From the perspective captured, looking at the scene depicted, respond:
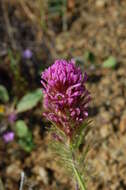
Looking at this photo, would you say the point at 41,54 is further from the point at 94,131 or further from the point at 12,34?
the point at 94,131

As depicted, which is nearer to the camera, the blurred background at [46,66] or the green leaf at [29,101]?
the blurred background at [46,66]

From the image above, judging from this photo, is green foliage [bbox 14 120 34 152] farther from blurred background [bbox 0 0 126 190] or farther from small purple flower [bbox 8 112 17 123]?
small purple flower [bbox 8 112 17 123]

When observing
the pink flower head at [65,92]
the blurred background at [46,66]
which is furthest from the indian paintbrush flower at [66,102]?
the blurred background at [46,66]

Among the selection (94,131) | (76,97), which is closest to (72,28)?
(94,131)

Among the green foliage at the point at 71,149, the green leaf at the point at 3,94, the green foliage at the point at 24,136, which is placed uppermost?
the green leaf at the point at 3,94

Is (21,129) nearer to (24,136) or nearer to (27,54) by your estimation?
(24,136)

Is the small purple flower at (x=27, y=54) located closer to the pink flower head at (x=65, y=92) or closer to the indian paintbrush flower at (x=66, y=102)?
the indian paintbrush flower at (x=66, y=102)

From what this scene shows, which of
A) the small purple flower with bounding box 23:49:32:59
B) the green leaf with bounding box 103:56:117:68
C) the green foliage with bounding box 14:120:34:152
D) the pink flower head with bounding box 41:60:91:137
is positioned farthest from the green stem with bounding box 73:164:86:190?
the small purple flower with bounding box 23:49:32:59

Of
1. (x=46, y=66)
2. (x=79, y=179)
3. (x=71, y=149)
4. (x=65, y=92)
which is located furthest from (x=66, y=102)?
(x=46, y=66)
